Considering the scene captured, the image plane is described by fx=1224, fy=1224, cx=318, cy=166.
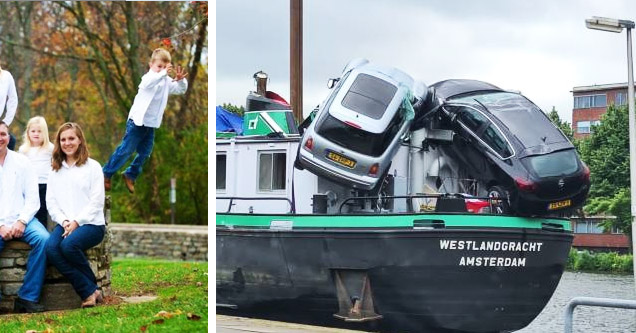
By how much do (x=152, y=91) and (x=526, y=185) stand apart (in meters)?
2.47

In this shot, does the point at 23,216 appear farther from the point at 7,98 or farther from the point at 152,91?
the point at 152,91

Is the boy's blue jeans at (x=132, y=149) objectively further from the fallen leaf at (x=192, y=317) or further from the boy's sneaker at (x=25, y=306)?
the fallen leaf at (x=192, y=317)

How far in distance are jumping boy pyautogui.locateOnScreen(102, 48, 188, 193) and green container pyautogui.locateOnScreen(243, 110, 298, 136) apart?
58 cm

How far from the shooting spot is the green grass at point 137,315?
7.17m

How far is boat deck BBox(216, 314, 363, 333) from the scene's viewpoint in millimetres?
7119

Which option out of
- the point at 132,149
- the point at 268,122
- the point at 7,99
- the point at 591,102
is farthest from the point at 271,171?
the point at 591,102

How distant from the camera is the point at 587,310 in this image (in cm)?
659

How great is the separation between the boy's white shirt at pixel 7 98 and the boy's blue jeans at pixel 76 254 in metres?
0.85

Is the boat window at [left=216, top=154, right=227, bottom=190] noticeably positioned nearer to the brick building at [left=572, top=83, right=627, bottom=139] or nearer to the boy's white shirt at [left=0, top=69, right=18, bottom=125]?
the boy's white shirt at [left=0, top=69, right=18, bottom=125]

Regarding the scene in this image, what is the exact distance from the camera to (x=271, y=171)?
730 cm

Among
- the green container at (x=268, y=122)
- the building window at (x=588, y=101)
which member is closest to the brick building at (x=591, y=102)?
the building window at (x=588, y=101)

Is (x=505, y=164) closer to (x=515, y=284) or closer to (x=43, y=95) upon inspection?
(x=515, y=284)

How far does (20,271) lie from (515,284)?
295 centimetres

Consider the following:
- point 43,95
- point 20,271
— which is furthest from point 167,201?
point 20,271
